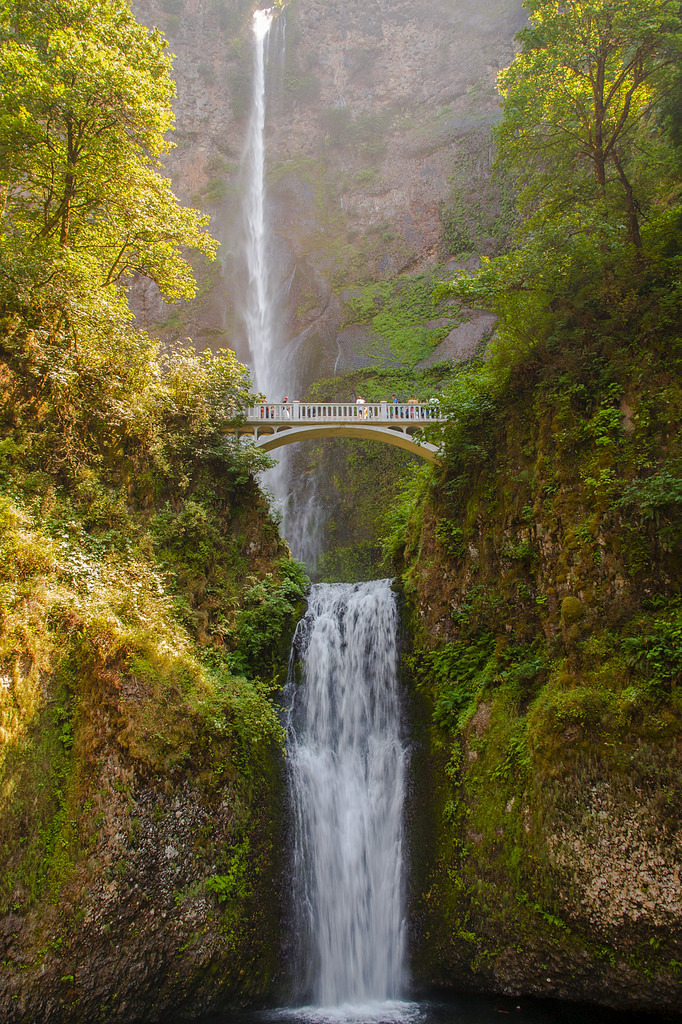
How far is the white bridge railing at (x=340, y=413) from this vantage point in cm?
1644

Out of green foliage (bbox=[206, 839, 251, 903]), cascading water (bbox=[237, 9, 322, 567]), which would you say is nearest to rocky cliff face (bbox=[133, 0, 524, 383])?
cascading water (bbox=[237, 9, 322, 567])

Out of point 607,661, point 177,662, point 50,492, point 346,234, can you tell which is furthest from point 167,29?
point 607,661

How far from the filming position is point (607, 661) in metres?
7.22

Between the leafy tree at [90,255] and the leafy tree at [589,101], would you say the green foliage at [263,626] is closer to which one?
the leafy tree at [90,255]

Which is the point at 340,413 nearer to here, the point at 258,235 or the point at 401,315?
the point at 401,315

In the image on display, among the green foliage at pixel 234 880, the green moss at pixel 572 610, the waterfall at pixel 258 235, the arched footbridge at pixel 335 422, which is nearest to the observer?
the green moss at pixel 572 610

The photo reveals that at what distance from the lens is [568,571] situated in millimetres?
8117

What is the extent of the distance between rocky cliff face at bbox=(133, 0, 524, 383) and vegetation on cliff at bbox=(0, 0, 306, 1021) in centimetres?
1444

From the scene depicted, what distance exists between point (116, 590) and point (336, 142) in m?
32.7

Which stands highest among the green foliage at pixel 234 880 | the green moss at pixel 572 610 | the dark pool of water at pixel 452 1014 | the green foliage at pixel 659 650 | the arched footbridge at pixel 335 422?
the arched footbridge at pixel 335 422

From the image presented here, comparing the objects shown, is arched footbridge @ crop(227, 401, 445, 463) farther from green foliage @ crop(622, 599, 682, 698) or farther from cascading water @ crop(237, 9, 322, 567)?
green foliage @ crop(622, 599, 682, 698)

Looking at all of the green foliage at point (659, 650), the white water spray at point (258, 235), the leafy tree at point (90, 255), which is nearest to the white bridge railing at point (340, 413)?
the leafy tree at point (90, 255)

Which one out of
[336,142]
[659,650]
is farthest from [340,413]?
[336,142]

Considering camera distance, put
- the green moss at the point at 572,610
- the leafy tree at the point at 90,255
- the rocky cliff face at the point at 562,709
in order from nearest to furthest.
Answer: the rocky cliff face at the point at 562,709 → the green moss at the point at 572,610 → the leafy tree at the point at 90,255
